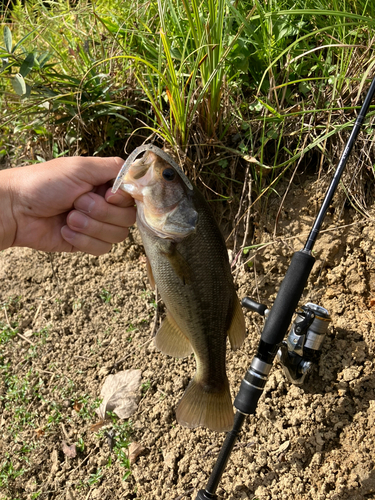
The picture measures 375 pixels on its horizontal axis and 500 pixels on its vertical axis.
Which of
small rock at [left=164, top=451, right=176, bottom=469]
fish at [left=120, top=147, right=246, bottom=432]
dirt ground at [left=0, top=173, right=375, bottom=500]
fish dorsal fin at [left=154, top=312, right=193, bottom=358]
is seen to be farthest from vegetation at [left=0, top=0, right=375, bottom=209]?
small rock at [left=164, top=451, right=176, bottom=469]

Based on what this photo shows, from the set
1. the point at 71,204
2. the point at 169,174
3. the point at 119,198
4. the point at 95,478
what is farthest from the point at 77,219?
the point at 95,478

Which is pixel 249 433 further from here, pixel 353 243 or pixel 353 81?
pixel 353 81

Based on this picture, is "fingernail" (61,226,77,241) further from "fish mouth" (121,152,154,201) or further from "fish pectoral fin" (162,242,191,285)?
"fish pectoral fin" (162,242,191,285)

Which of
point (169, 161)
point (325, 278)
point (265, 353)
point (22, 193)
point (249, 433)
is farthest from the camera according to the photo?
point (325, 278)

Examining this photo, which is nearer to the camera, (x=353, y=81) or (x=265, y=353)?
(x=265, y=353)

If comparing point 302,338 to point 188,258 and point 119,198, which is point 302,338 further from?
point 119,198

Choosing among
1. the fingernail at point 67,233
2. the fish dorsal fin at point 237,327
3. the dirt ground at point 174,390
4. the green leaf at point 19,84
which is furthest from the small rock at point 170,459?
the green leaf at point 19,84

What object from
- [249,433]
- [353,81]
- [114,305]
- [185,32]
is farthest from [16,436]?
[353,81]
